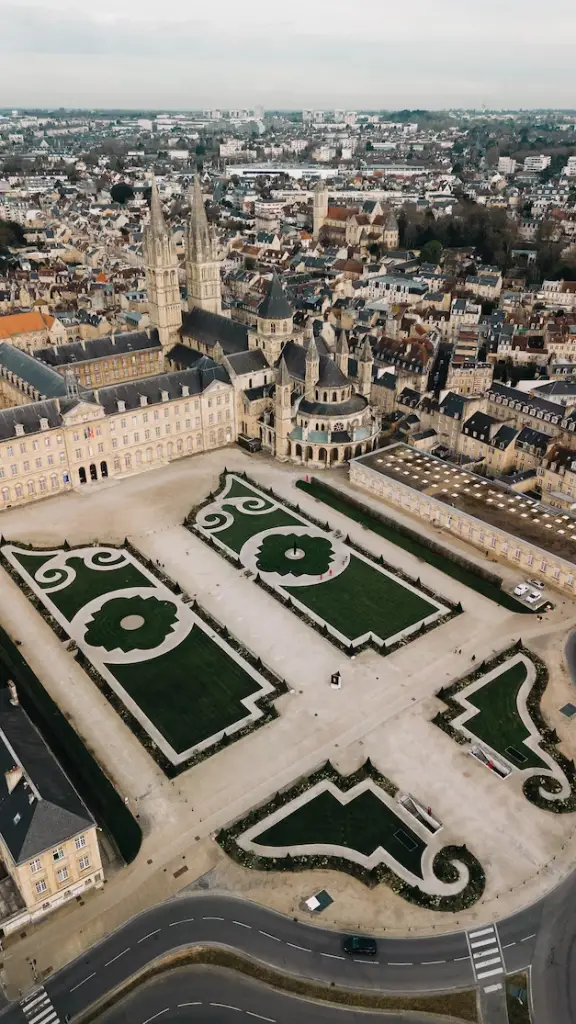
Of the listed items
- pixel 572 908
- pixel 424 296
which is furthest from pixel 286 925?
pixel 424 296

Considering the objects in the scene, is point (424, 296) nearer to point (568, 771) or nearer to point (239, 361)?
point (239, 361)

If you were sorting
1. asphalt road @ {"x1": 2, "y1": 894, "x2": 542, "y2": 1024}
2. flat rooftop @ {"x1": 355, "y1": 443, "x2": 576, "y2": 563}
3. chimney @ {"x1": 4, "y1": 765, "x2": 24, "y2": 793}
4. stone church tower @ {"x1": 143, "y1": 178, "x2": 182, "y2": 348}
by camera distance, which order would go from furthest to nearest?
stone church tower @ {"x1": 143, "y1": 178, "x2": 182, "y2": 348} → flat rooftop @ {"x1": 355, "y1": 443, "x2": 576, "y2": 563} → chimney @ {"x1": 4, "y1": 765, "x2": 24, "y2": 793} → asphalt road @ {"x1": 2, "y1": 894, "x2": 542, "y2": 1024}

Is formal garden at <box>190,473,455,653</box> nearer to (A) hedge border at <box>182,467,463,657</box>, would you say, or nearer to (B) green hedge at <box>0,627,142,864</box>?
A: (A) hedge border at <box>182,467,463,657</box>

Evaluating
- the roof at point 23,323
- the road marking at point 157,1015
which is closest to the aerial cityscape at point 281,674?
the road marking at point 157,1015

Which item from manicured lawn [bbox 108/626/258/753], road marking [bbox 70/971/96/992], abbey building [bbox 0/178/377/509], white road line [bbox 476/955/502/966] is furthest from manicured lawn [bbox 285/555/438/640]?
road marking [bbox 70/971/96/992]

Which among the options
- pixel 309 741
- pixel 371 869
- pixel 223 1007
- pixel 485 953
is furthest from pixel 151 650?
pixel 485 953

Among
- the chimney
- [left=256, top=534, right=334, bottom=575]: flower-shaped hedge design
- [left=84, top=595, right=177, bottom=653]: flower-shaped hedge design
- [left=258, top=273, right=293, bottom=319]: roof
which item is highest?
[left=258, top=273, right=293, bottom=319]: roof

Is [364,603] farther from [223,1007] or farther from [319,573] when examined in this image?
[223,1007]
